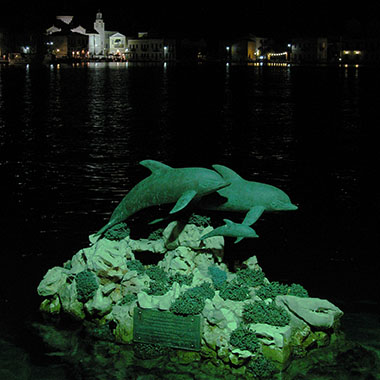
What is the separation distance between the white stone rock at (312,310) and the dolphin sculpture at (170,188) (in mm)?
3164

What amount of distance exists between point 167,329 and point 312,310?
11.1 feet

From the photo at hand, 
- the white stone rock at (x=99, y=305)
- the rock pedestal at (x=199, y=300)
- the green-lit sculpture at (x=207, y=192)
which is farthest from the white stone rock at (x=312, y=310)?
the white stone rock at (x=99, y=305)

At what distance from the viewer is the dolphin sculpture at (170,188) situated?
14953mm

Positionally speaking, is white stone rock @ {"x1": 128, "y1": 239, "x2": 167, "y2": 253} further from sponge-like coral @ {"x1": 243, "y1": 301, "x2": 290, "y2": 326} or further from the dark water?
sponge-like coral @ {"x1": 243, "y1": 301, "x2": 290, "y2": 326}

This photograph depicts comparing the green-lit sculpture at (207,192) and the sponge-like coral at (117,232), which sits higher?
the green-lit sculpture at (207,192)

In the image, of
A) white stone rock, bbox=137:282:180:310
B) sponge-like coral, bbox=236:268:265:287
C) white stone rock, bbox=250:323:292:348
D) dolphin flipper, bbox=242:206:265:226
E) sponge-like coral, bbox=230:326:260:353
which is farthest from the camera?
dolphin flipper, bbox=242:206:265:226

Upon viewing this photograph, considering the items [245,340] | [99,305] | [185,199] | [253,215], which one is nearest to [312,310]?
[245,340]

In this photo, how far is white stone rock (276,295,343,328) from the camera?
45.2 ft

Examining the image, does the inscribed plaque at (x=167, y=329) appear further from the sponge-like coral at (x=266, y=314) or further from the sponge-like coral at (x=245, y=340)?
the sponge-like coral at (x=266, y=314)

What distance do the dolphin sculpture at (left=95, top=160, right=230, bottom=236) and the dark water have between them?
226 centimetres

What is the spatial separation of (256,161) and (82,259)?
2091cm

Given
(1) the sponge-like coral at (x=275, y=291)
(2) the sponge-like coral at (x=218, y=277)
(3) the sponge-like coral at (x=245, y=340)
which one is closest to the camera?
(3) the sponge-like coral at (x=245, y=340)

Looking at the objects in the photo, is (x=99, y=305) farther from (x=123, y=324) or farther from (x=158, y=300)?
(x=158, y=300)

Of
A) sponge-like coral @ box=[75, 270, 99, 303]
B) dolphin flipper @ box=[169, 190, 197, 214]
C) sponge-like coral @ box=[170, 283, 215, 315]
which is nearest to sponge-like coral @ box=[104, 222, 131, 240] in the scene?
sponge-like coral @ box=[75, 270, 99, 303]
